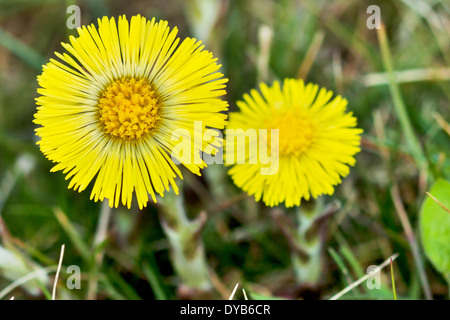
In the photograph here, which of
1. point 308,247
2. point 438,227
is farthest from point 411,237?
point 308,247

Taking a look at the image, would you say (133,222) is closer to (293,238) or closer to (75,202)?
(75,202)

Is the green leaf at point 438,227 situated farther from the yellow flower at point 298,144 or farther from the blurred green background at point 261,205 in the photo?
the yellow flower at point 298,144

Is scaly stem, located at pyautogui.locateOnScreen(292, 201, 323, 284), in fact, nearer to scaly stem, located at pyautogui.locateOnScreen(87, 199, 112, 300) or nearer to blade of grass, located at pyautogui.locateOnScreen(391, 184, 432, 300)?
blade of grass, located at pyautogui.locateOnScreen(391, 184, 432, 300)

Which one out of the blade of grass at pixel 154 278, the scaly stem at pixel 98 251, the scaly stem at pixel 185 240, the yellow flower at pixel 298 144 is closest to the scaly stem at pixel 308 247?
the yellow flower at pixel 298 144

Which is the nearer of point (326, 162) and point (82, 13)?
point (326, 162)

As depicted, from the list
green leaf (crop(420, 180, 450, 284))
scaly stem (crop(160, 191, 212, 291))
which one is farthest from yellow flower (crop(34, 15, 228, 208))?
green leaf (crop(420, 180, 450, 284))
